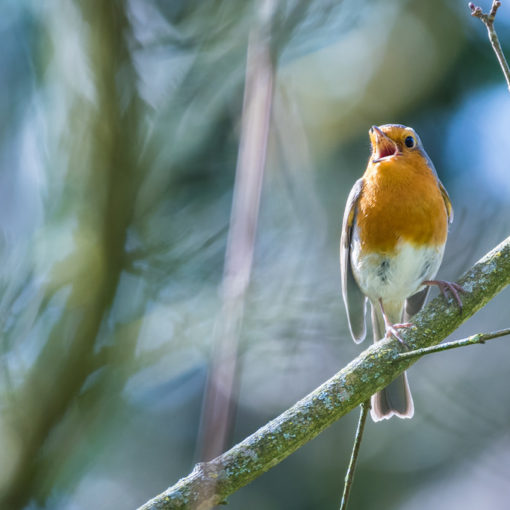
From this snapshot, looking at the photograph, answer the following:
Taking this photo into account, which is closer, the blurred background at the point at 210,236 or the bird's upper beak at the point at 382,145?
the blurred background at the point at 210,236

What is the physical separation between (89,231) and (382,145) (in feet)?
4.93

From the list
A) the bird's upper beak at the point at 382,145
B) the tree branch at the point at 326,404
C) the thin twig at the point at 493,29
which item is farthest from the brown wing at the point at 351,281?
the thin twig at the point at 493,29

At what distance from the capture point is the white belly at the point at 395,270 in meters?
3.32

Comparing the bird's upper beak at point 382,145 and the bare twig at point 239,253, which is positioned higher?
the bird's upper beak at point 382,145

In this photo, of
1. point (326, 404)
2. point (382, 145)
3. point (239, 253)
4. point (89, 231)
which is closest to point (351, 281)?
point (382, 145)

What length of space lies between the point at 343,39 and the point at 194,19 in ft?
6.82

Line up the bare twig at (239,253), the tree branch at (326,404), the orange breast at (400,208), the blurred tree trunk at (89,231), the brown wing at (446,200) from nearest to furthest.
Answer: the bare twig at (239,253) < the tree branch at (326,404) < the blurred tree trunk at (89,231) < the orange breast at (400,208) < the brown wing at (446,200)

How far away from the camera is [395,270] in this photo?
3.39m

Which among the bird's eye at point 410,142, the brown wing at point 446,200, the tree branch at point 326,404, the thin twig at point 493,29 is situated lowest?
the tree branch at point 326,404

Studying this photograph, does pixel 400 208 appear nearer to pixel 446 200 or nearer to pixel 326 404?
pixel 446 200

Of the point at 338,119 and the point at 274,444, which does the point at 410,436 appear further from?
the point at 274,444

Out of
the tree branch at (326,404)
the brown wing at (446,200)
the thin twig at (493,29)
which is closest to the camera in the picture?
the tree branch at (326,404)

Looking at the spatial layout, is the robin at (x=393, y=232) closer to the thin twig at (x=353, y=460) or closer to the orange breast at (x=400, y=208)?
the orange breast at (x=400, y=208)

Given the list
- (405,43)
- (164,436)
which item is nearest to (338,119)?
(405,43)
